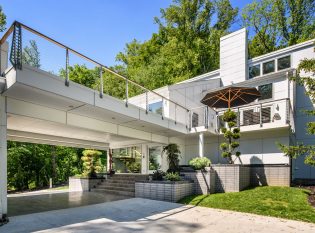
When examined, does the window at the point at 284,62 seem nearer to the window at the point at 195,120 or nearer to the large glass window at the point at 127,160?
the window at the point at 195,120

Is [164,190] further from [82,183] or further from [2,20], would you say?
[2,20]

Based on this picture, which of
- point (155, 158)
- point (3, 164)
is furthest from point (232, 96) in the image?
point (3, 164)

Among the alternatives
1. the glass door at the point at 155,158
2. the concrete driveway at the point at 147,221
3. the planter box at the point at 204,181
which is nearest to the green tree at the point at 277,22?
the glass door at the point at 155,158

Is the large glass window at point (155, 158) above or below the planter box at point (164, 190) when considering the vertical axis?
above

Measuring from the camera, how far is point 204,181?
12.1 m

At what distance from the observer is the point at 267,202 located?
9.84 m

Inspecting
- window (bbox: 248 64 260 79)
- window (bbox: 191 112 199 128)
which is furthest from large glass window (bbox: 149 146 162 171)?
window (bbox: 248 64 260 79)

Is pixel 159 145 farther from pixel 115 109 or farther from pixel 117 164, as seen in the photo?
pixel 115 109

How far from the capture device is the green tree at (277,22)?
27984mm

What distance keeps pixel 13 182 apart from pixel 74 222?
1373 centimetres

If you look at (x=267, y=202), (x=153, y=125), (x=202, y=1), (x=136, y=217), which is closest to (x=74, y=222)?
(x=136, y=217)

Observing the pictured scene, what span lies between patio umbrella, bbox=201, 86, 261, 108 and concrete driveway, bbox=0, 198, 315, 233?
626 centimetres

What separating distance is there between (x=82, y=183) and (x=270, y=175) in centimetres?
1133

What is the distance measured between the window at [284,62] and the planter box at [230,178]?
29.6 feet
